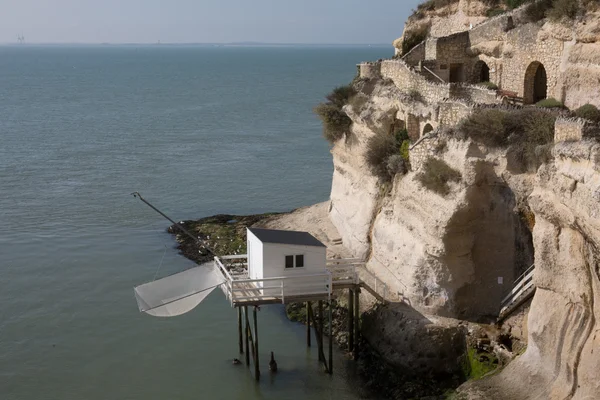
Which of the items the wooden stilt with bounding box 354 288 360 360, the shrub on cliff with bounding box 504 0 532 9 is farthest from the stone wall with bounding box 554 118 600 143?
the shrub on cliff with bounding box 504 0 532 9

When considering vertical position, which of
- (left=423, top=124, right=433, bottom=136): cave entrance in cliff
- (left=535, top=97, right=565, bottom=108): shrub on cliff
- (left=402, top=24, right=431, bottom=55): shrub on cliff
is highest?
(left=402, top=24, right=431, bottom=55): shrub on cliff

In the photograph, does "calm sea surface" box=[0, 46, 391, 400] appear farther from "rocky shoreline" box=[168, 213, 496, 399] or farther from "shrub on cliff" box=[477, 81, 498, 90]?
"shrub on cliff" box=[477, 81, 498, 90]

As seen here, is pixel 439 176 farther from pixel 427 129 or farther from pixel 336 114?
pixel 336 114

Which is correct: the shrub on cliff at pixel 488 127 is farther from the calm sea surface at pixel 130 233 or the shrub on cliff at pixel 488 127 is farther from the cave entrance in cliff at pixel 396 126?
the calm sea surface at pixel 130 233

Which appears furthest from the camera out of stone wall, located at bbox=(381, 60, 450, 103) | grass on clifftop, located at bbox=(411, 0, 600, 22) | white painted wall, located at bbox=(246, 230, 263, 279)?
stone wall, located at bbox=(381, 60, 450, 103)

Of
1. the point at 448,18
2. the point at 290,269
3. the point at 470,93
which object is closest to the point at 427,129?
the point at 470,93

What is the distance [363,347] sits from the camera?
28.4 m

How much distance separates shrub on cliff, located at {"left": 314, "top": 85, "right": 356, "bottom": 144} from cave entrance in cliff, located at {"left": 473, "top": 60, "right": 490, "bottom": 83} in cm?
562

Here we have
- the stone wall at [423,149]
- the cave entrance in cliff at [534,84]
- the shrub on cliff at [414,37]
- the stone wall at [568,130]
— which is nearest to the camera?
the stone wall at [568,130]

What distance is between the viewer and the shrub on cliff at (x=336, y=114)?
117ft

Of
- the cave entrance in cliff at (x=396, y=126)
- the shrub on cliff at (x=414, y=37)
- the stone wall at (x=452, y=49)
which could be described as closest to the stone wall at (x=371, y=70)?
the stone wall at (x=452, y=49)

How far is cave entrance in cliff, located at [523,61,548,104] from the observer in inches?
1292

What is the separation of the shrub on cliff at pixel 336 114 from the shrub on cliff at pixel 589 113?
1107 centimetres

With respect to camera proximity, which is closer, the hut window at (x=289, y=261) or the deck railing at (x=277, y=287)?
the deck railing at (x=277, y=287)
